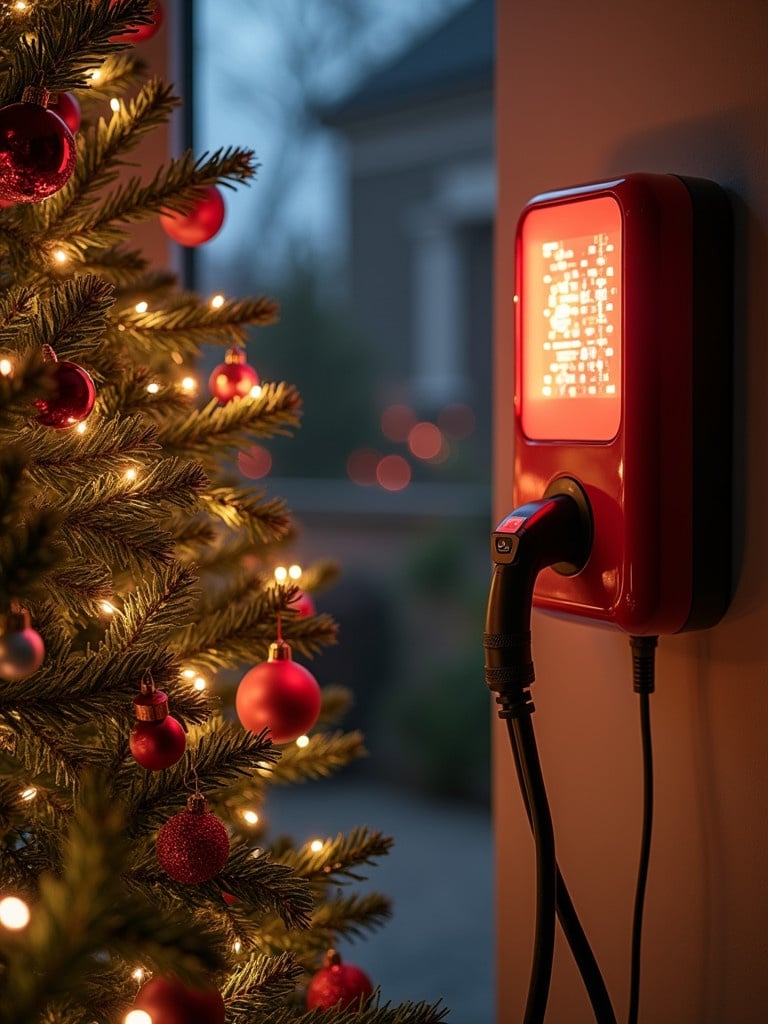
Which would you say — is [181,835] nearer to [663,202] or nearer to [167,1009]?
[167,1009]

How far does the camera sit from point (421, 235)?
4.57 meters

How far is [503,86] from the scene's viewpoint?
97cm

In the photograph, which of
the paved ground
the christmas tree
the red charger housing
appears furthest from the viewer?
the paved ground

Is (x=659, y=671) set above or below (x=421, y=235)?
below

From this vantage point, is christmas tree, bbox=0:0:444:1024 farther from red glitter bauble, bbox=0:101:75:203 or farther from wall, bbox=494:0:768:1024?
wall, bbox=494:0:768:1024

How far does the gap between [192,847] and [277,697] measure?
0.62ft

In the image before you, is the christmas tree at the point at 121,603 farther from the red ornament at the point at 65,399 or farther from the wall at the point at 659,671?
the wall at the point at 659,671

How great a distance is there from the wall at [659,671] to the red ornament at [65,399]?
0.44m

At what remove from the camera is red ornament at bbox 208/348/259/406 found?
3.10ft

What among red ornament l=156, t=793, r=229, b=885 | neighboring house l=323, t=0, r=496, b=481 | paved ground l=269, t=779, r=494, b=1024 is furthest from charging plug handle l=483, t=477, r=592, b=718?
neighboring house l=323, t=0, r=496, b=481

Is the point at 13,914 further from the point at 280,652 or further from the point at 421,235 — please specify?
the point at 421,235

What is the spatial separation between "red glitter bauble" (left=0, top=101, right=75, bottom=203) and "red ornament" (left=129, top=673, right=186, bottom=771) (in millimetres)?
317

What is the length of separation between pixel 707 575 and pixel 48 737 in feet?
1.55

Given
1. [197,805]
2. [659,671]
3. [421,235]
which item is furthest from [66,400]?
[421,235]
